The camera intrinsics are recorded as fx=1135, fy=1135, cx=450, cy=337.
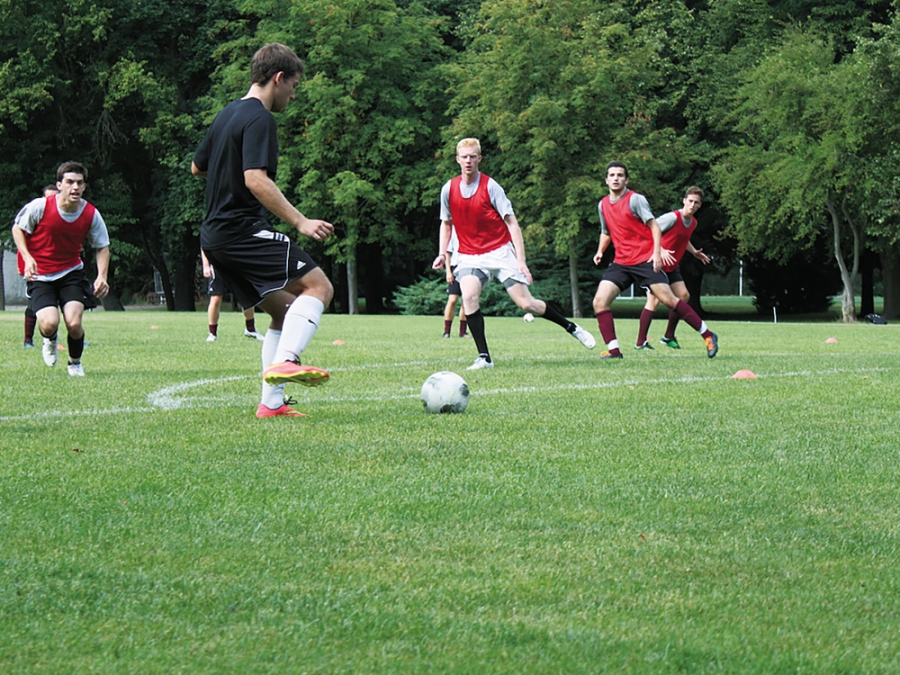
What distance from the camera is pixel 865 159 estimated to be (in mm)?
31828

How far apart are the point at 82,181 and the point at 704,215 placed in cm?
3157

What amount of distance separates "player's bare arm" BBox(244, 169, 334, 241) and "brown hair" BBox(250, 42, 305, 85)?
64 cm

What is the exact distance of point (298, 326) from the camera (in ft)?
22.1

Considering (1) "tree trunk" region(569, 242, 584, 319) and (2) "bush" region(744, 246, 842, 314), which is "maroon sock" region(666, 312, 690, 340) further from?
(2) "bush" region(744, 246, 842, 314)

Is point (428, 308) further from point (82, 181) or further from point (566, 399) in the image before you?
point (566, 399)

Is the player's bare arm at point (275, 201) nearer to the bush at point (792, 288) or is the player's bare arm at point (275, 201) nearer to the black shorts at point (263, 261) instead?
the black shorts at point (263, 261)

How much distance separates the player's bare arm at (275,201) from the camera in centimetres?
637

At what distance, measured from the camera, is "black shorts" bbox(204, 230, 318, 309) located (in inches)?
266

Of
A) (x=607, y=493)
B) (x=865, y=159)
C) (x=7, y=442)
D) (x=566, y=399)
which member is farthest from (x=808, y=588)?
(x=865, y=159)

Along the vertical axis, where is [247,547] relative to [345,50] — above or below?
below

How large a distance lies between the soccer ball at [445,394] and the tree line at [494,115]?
86.4ft

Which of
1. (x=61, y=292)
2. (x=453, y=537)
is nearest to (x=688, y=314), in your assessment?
(x=61, y=292)

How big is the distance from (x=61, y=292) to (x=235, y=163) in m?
5.10

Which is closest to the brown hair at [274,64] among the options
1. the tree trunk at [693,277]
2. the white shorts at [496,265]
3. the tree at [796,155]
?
the white shorts at [496,265]
